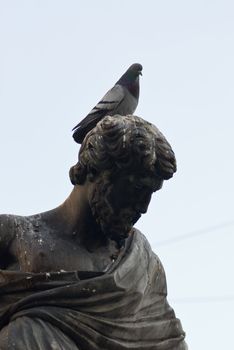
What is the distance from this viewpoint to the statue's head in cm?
794

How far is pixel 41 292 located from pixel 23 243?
0.40 m

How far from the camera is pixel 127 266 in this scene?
8195 mm

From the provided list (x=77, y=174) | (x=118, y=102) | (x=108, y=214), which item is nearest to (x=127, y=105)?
(x=118, y=102)

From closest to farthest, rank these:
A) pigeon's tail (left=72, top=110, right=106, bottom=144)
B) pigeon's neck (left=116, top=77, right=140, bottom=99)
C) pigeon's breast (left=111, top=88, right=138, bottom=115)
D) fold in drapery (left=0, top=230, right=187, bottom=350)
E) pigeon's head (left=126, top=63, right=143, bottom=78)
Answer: fold in drapery (left=0, top=230, right=187, bottom=350) → pigeon's tail (left=72, top=110, right=106, bottom=144) → pigeon's breast (left=111, top=88, right=138, bottom=115) → pigeon's neck (left=116, top=77, right=140, bottom=99) → pigeon's head (left=126, top=63, right=143, bottom=78)

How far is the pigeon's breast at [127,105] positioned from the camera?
10250 mm

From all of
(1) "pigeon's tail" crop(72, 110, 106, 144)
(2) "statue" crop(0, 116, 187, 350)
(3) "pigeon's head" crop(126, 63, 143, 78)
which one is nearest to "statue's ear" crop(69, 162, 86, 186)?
(2) "statue" crop(0, 116, 187, 350)

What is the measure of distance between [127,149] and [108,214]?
38 centimetres

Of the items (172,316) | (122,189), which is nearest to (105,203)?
(122,189)

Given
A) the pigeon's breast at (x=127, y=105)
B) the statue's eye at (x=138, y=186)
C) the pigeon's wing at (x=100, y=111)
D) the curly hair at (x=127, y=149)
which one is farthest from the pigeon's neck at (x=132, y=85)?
the statue's eye at (x=138, y=186)

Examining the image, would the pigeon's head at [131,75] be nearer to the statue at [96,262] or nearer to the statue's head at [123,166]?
the statue at [96,262]

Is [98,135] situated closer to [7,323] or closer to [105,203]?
[105,203]

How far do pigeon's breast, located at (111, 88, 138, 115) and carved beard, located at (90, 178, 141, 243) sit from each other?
1954mm

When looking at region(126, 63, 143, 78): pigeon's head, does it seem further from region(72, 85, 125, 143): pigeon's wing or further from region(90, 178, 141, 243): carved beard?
region(90, 178, 141, 243): carved beard

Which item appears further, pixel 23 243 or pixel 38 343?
pixel 23 243
